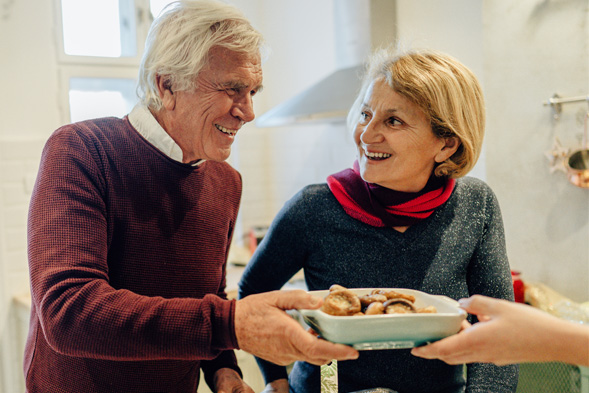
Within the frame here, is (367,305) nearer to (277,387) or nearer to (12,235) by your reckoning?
(277,387)

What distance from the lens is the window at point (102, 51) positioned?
10.2 feet

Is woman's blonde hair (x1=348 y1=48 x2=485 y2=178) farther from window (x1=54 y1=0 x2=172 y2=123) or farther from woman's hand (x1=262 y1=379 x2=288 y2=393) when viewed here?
window (x1=54 y1=0 x2=172 y2=123)

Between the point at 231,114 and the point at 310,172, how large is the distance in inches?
94.7

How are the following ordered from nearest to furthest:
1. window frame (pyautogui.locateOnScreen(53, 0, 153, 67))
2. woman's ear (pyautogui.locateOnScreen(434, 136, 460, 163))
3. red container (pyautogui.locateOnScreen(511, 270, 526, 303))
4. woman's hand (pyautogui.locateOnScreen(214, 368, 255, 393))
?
1. woman's hand (pyautogui.locateOnScreen(214, 368, 255, 393))
2. woman's ear (pyautogui.locateOnScreen(434, 136, 460, 163))
3. red container (pyautogui.locateOnScreen(511, 270, 526, 303))
4. window frame (pyautogui.locateOnScreen(53, 0, 153, 67))

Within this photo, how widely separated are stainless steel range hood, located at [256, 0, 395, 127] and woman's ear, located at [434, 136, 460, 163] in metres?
1.17

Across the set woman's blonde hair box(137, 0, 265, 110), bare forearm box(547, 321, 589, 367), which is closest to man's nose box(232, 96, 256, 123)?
woman's blonde hair box(137, 0, 265, 110)

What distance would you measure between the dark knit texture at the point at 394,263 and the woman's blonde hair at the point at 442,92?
0.37 feet

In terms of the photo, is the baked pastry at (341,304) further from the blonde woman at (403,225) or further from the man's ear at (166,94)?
the man's ear at (166,94)

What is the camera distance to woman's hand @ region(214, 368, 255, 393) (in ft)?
4.38

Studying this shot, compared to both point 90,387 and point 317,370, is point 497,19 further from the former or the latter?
point 90,387

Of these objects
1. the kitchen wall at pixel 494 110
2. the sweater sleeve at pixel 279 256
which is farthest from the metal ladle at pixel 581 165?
the sweater sleeve at pixel 279 256

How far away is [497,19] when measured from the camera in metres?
2.42

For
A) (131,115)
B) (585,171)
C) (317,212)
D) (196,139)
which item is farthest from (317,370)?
(585,171)

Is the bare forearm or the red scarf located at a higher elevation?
the red scarf
